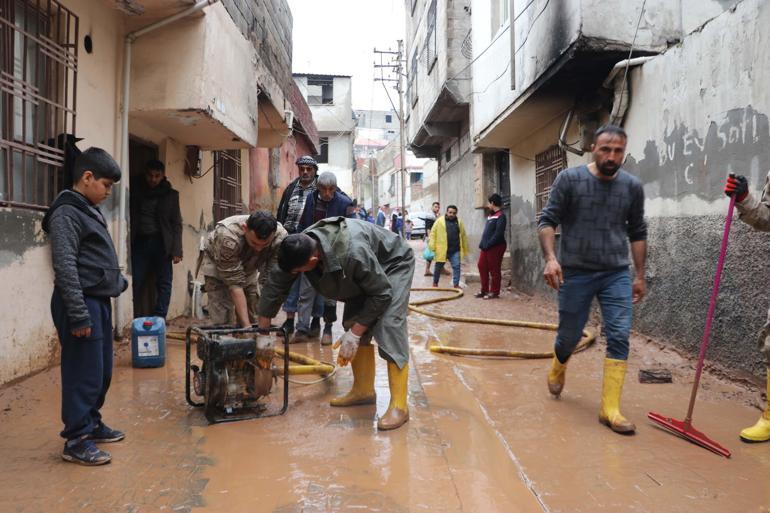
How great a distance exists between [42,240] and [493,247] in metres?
6.40

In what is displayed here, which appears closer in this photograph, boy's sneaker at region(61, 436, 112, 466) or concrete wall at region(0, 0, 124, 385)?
boy's sneaker at region(61, 436, 112, 466)

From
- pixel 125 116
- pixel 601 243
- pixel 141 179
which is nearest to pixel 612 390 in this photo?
pixel 601 243

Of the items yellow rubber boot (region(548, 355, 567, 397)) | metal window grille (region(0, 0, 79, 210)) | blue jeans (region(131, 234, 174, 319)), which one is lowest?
yellow rubber boot (region(548, 355, 567, 397))

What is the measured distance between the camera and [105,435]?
118 inches

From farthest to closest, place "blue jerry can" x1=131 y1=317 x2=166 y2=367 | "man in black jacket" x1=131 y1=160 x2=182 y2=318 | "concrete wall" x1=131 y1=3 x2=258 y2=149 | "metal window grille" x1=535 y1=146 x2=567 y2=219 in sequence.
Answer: "metal window grille" x1=535 y1=146 x2=567 y2=219 < "man in black jacket" x1=131 y1=160 x2=182 y2=318 < "concrete wall" x1=131 y1=3 x2=258 y2=149 < "blue jerry can" x1=131 y1=317 x2=166 y2=367

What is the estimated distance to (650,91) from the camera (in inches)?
215

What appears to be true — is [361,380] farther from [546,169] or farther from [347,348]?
[546,169]

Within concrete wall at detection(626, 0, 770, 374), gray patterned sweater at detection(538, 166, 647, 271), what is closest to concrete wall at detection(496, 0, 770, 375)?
concrete wall at detection(626, 0, 770, 374)

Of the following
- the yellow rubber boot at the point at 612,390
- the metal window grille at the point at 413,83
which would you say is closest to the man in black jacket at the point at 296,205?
the yellow rubber boot at the point at 612,390

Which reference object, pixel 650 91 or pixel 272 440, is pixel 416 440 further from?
pixel 650 91

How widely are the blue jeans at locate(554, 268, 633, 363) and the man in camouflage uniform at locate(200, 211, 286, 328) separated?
1962 mm

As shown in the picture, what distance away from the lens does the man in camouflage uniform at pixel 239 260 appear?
3982 mm

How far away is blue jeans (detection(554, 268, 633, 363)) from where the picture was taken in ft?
11.0

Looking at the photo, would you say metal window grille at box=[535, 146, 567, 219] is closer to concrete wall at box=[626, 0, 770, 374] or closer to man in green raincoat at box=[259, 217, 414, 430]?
concrete wall at box=[626, 0, 770, 374]
